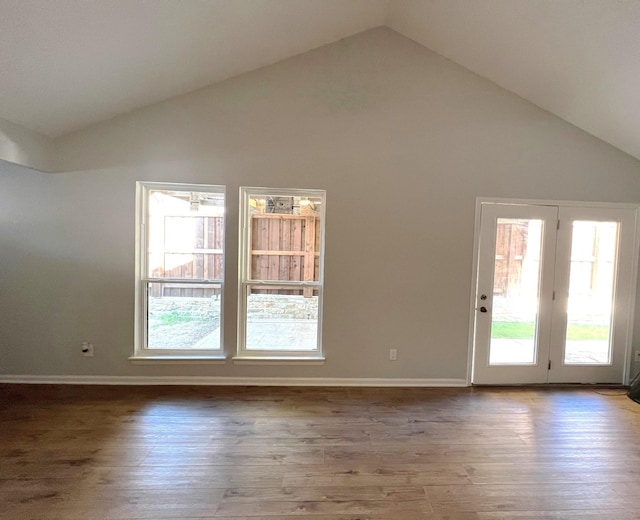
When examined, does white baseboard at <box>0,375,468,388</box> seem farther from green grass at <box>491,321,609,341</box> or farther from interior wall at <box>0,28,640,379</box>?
green grass at <box>491,321,609,341</box>

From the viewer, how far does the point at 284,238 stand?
3.42 meters

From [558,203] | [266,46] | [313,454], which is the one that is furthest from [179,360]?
[558,203]

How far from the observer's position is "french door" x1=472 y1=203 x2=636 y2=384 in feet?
11.2

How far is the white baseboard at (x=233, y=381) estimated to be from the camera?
3.27m

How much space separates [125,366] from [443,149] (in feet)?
12.9

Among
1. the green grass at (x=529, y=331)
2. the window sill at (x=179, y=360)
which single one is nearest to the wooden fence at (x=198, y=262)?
the window sill at (x=179, y=360)

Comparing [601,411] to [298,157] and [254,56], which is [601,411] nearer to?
[298,157]

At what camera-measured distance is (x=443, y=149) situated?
331cm

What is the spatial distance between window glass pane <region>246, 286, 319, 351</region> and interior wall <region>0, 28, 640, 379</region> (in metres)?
0.20

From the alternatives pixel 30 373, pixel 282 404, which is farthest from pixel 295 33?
pixel 30 373

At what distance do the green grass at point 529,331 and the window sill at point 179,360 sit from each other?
2944 millimetres

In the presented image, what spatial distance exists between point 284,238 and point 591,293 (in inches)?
134

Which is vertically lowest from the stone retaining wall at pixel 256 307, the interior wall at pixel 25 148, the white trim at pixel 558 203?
the stone retaining wall at pixel 256 307

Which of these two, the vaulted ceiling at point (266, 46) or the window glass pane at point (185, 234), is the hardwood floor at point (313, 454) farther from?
the vaulted ceiling at point (266, 46)
